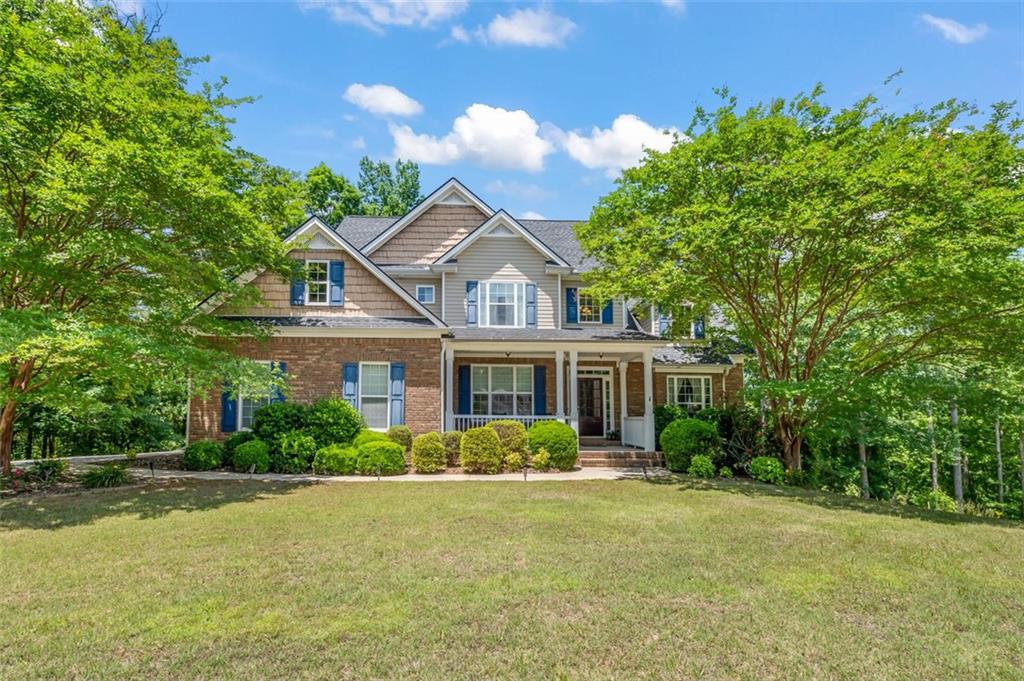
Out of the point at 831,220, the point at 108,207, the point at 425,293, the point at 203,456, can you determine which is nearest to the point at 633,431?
the point at 425,293

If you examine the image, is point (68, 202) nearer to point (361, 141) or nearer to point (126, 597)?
point (126, 597)

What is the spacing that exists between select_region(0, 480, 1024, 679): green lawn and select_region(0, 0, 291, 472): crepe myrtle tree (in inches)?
122

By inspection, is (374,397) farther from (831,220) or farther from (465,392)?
(831,220)

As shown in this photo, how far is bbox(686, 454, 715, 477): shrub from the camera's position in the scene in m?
13.2

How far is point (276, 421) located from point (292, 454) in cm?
104

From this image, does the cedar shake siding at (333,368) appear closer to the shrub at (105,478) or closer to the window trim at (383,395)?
the window trim at (383,395)

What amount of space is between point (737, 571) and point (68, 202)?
11.7m

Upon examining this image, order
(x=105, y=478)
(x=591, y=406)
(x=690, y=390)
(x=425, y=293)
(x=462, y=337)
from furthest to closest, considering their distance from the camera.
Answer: (x=690, y=390) → (x=591, y=406) → (x=425, y=293) → (x=462, y=337) → (x=105, y=478)

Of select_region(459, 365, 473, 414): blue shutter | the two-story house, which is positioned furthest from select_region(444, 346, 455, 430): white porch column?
select_region(459, 365, 473, 414): blue shutter

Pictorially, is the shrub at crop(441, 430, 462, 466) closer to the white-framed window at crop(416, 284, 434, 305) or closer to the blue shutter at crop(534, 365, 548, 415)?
the blue shutter at crop(534, 365, 548, 415)

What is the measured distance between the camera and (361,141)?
53.0 feet

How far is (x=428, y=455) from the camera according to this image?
1341 centimetres

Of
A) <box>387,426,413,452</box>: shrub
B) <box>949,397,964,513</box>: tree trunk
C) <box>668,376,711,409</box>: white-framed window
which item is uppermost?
<box>668,376,711,409</box>: white-framed window

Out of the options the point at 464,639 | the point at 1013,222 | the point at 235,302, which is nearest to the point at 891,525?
the point at 1013,222
